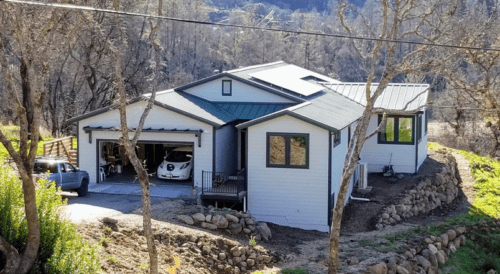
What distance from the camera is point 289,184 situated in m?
21.2

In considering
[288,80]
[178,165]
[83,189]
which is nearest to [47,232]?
[83,189]

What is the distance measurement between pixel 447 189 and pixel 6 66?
20768 millimetres

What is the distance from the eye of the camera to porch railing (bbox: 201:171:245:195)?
21.1m

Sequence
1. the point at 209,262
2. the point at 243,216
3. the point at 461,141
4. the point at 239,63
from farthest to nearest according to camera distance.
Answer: the point at 239,63 → the point at 461,141 → the point at 243,216 → the point at 209,262

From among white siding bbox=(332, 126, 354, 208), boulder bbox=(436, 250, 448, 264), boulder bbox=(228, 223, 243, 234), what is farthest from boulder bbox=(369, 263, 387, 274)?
white siding bbox=(332, 126, 354, 208)

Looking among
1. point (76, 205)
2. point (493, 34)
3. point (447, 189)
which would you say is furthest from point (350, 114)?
point (493, 34)

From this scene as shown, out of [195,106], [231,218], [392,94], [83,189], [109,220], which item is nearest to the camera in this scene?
[109,220]

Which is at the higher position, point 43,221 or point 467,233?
point 43,221

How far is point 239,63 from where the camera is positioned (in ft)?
212

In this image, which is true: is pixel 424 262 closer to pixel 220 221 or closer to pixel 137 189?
pixel 220 221

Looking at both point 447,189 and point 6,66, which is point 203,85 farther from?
point 6,66

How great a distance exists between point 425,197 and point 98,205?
42.3ft

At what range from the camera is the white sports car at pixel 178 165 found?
23.5 meters

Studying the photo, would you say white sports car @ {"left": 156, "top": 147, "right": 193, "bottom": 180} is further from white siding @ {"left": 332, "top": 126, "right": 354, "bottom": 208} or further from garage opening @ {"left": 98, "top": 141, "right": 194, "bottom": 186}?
white siding @ {"left": 332, "top": 126, "right": 354, "bottom": 208}
